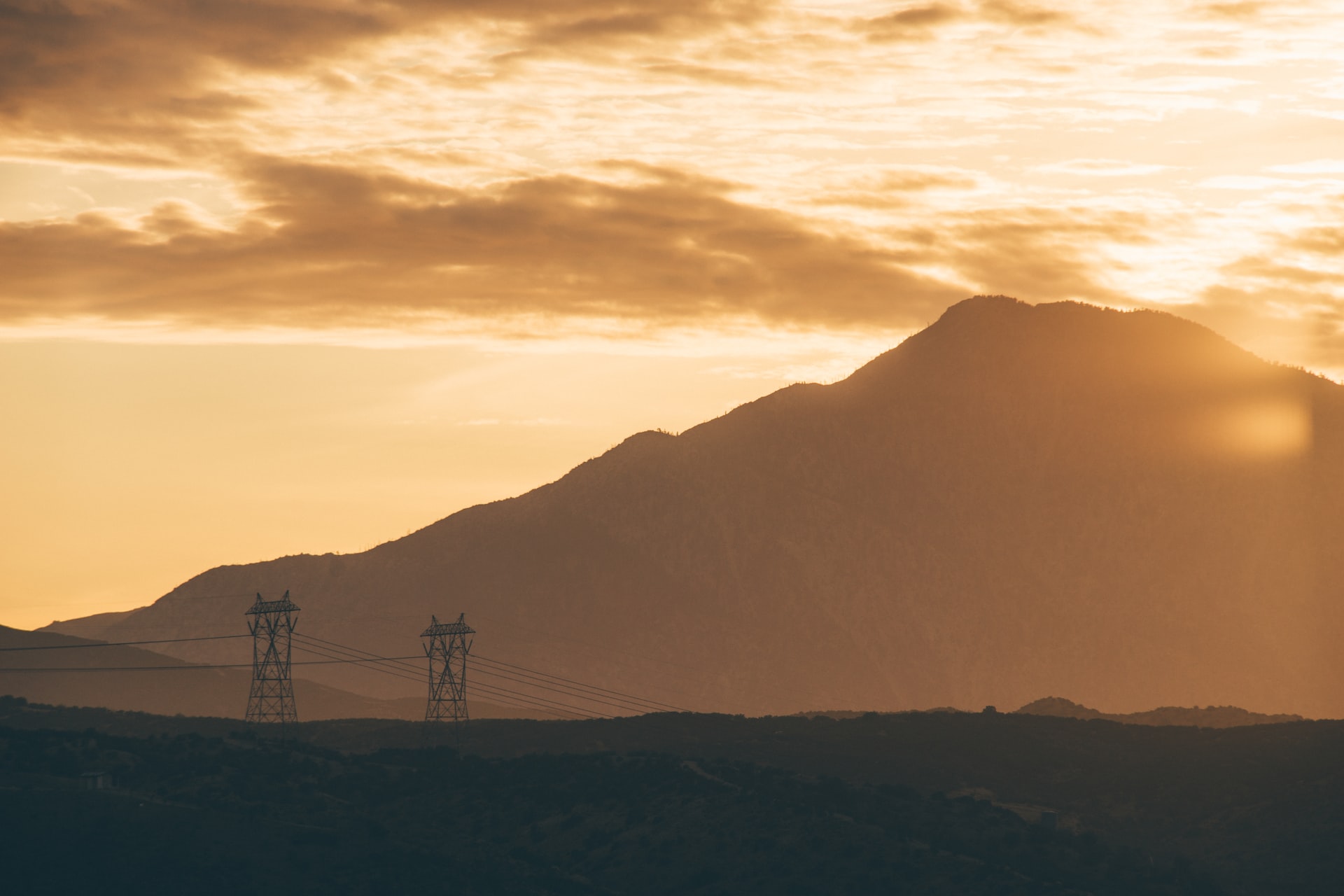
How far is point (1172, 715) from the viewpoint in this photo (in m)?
175

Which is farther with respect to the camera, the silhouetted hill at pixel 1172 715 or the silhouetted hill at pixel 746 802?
the silhouetted hill at pixel 1172 715

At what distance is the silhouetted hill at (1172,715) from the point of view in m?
170

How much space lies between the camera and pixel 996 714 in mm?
155125

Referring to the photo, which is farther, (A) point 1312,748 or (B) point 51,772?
(A) point 1312,748

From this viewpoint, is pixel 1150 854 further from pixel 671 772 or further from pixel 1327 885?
pixel 671 772

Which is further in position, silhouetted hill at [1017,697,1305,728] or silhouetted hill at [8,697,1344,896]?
silhouetted hill at [1017,697,1305,728]

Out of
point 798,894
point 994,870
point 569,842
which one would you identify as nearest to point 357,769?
point 569,842

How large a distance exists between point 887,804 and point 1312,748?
129 feet

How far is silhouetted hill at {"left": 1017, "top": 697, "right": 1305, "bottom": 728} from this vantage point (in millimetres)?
169875

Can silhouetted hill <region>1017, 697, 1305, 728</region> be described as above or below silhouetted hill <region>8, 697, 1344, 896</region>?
above

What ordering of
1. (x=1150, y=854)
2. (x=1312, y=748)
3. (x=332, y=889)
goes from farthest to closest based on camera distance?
(x=1312, y=748) → (x=1150, y=854) → (x=332, y=889)

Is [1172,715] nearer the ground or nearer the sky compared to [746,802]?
nearer the sky

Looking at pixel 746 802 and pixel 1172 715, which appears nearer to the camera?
pixel 746 802

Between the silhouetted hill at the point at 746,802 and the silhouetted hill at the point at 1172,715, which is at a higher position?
the silhouetted hill at the point at 1172,715
